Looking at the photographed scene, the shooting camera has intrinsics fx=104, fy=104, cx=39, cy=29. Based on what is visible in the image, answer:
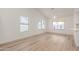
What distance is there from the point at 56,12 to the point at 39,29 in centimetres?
43

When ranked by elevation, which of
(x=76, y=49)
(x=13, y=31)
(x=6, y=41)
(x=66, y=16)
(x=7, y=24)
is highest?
(x=66, y=16)

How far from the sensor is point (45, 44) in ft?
6.01

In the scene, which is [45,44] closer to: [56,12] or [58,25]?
[58,25]

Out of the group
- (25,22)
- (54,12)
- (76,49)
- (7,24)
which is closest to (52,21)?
(54,12)

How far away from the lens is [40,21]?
1.89 m

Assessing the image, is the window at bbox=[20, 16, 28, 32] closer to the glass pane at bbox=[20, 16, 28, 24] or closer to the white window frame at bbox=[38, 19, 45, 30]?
the glass pane at bbox=[20, 16, 28, 24]

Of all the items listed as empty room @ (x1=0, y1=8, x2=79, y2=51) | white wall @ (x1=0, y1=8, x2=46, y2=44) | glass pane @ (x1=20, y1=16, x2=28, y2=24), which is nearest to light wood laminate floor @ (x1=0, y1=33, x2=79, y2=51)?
empty room @ (x1=0, y1=8, x2=79, y2=51)

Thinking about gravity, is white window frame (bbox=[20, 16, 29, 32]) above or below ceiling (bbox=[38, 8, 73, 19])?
below

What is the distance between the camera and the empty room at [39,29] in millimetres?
1809

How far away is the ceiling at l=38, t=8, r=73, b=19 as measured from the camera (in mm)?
1816

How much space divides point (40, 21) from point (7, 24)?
589 mm

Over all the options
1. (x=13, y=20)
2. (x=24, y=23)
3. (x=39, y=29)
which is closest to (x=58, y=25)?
(x=39, y=29)

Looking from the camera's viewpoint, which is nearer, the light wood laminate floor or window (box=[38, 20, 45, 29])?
the light wood laminate floor
